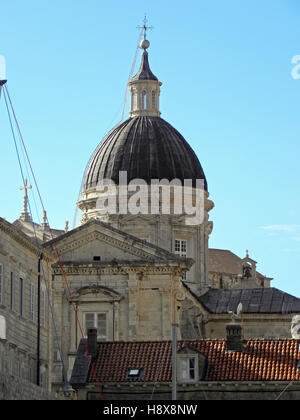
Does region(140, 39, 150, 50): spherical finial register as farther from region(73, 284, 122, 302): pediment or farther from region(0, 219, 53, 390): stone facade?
region(0, 219, 53, 390): stone facade

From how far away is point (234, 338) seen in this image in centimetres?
5350

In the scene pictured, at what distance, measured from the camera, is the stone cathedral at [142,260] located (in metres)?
71.4

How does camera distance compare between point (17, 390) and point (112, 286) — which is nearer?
point (17, 390)

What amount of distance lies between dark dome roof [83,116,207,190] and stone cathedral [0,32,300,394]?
0.06 m

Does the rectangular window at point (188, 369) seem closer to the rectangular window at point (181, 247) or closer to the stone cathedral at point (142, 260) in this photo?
the stone cathedral at point (142, 260)

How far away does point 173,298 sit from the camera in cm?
7200

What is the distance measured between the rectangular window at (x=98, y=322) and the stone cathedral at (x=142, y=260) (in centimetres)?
5

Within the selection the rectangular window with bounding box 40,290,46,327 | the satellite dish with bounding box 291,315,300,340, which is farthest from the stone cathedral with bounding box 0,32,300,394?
the rectangular window with bounding box 40,290,46,327

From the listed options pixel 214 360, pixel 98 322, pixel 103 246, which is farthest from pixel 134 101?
pixel 214 360

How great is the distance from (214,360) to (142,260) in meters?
19.4

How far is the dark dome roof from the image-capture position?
8469cm

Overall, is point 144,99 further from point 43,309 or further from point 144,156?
point 43,309

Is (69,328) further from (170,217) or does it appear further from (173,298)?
(170,217)

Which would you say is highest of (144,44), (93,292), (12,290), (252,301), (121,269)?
(144,44)
